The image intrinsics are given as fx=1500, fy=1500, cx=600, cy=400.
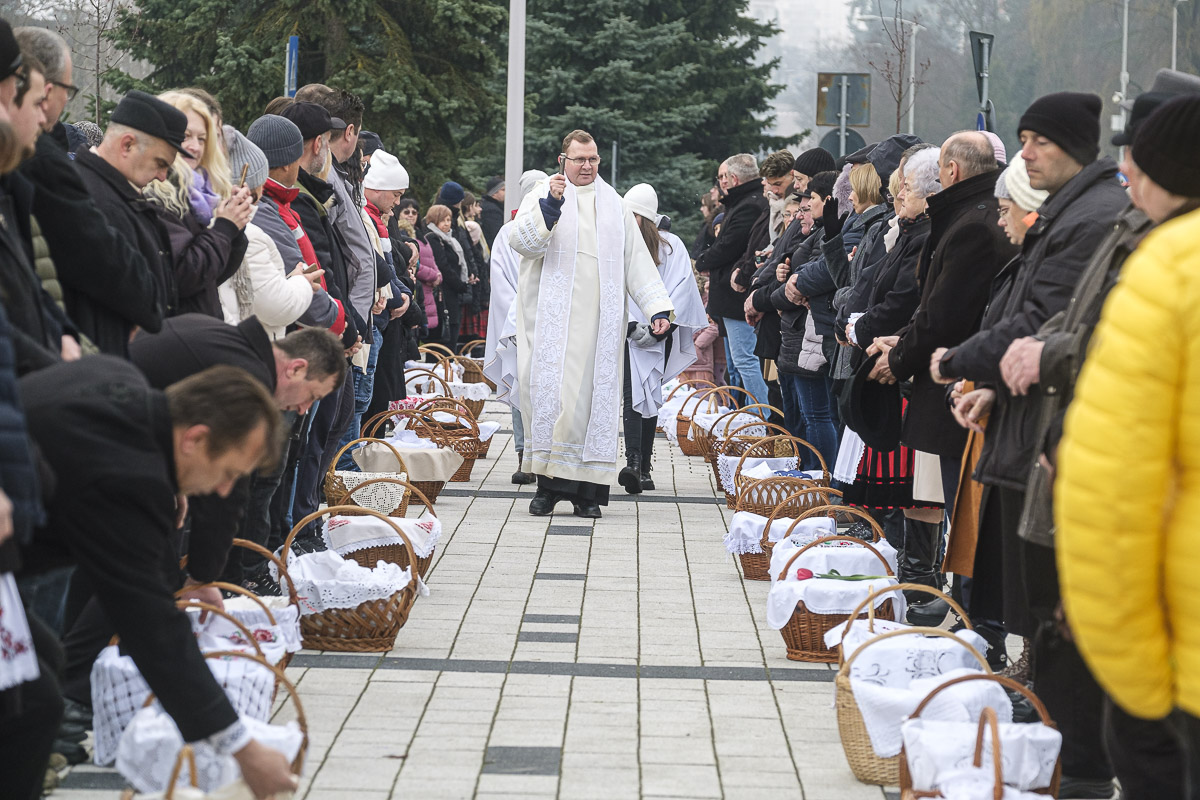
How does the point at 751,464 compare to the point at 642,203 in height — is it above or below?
below

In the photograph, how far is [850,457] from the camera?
24.3 feet

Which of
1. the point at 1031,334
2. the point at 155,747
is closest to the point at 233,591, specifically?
the point at 155,747

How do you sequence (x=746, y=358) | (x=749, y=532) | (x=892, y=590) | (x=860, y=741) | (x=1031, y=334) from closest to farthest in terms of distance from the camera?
(x=860, y=741), (x=1031, y=334), (x=892, y=590), (x=749, y=532), (x=746, y=358)

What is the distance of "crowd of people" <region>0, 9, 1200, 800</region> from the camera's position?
2.55 meters

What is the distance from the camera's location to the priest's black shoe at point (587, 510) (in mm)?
9492

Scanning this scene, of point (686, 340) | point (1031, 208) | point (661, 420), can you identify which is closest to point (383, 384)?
point (686, 340)

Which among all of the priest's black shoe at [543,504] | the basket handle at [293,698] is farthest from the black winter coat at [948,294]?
the priest's black shoe at [543,504]

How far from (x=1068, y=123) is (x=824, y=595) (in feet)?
6.51

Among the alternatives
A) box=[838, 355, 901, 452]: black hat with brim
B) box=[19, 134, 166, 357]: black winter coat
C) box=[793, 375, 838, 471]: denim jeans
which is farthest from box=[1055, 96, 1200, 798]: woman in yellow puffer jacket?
box=[793, 375, 838, 471]: denim jeans

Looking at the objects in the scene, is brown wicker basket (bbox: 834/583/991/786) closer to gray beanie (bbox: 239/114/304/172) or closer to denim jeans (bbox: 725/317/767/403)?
gray beanie (bbox: 239/114/304/172)

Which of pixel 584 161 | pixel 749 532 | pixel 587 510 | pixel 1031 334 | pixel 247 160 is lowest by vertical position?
pixel 587 510

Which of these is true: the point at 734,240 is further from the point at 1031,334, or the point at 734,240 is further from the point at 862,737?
the point at 862,737

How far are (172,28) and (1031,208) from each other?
70.5 ft

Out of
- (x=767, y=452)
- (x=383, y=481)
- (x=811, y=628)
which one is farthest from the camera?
(x=767, y=452)
